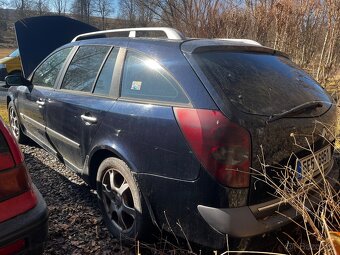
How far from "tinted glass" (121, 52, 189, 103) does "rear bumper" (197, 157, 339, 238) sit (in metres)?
0.73

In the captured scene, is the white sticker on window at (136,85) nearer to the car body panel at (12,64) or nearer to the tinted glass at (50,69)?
the tinted glass at (50,69)

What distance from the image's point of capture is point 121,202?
2.72 meters

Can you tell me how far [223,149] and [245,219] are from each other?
0.45 m

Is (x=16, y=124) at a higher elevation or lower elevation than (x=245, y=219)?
lower

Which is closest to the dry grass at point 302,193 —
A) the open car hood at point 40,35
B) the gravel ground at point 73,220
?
the gravel ground at point 73,220

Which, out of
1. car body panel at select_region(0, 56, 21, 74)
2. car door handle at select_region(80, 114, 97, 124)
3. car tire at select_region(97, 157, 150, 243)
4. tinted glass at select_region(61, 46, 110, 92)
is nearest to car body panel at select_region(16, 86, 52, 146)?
tinted glass at select_region(61, 46, 110, 92)

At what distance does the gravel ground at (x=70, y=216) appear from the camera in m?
2.70

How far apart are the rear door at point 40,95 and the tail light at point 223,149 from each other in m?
2.39

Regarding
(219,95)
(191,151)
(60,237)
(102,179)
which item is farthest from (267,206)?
(60,237)

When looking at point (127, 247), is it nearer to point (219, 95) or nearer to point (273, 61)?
point (219, 95)

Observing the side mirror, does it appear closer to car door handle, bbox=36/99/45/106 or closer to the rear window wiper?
car door handle, bbox=36/99/45/106

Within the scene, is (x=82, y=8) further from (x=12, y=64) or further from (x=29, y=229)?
(x=29, y=229)

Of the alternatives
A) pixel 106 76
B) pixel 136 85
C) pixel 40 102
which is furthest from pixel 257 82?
pixel 40 102

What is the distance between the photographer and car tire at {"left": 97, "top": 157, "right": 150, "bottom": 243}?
8.29 ft
